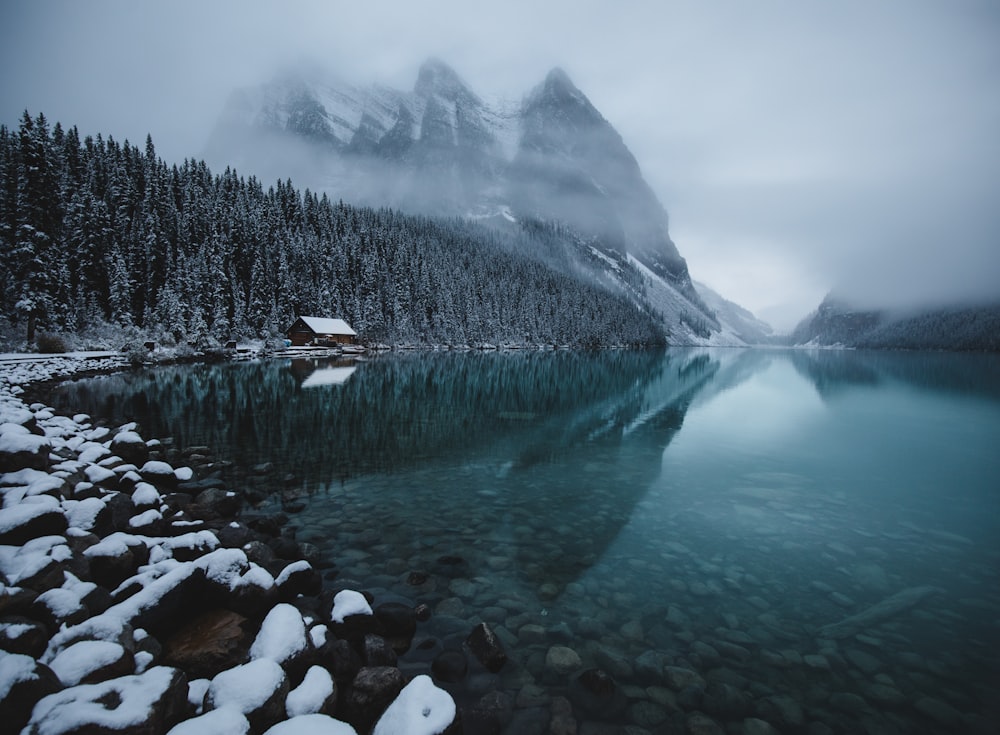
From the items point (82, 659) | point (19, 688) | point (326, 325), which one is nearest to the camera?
point (19, 688)

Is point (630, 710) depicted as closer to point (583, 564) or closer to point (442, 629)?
point (442, 629)

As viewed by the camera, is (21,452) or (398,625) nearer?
(398,625)

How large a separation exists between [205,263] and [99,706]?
85.2m

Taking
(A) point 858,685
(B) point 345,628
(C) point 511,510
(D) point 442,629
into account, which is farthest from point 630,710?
(C) point 511,510

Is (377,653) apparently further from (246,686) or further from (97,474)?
(97,474)

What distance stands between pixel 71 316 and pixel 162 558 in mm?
65120

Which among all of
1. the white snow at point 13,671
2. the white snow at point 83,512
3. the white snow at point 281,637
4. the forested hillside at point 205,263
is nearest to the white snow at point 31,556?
the white snow at point 83,512

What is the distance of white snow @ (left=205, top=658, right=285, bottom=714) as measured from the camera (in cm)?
436

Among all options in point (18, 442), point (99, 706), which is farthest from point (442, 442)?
point (99, 706)

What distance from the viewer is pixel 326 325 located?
86062 millimetres

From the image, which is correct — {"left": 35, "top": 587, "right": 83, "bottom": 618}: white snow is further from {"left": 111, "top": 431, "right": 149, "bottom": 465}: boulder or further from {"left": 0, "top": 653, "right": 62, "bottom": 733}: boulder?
{"left": 111, "top": 431, "right": 149, "bottom": 465}: boulder

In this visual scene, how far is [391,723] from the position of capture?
4512mm

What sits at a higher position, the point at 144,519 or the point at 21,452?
the point at 21,452

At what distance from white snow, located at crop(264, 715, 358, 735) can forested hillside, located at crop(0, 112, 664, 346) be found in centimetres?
5768
